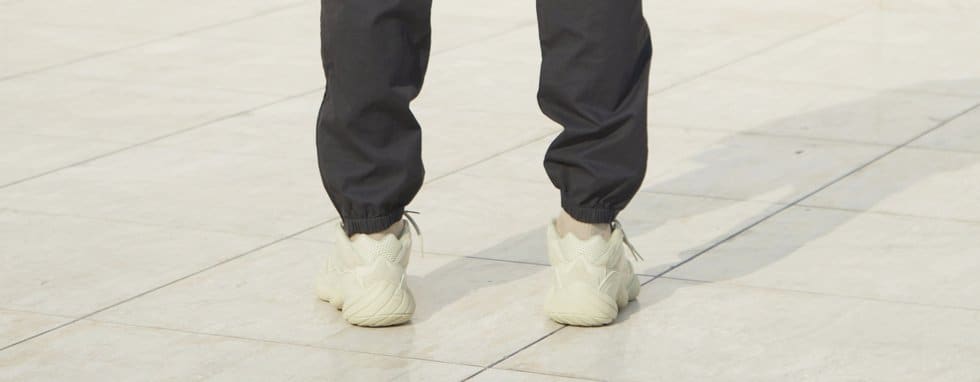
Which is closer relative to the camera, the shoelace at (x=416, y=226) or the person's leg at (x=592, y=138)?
the person's leg at (x=592, y=138)

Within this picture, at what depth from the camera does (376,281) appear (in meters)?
3.58

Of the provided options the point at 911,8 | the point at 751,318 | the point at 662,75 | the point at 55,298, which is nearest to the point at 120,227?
the point at 55,298

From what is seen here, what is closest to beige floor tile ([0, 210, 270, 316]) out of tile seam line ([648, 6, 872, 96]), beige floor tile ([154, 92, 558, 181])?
beige floor tile ([154, 92, 558, 181])

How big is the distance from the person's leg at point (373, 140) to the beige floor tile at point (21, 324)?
58 cm

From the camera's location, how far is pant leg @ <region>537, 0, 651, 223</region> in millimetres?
3428

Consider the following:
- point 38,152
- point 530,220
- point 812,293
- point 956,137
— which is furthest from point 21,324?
point 956,137

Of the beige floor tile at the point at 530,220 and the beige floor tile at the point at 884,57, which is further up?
the beige floor tile at the point at 530,220

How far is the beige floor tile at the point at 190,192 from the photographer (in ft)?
14.7

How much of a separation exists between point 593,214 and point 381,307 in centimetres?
44

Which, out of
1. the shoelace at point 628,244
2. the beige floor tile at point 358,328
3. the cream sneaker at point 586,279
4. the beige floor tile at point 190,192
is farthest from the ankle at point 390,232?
the beige floor tile at point 190,192

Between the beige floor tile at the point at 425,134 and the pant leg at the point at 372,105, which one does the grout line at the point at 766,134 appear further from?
the pant leg at the point at 372,105

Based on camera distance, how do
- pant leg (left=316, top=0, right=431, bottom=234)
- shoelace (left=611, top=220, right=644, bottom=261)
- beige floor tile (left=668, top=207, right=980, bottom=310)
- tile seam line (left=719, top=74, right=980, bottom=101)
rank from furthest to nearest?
tile seam line (left=719, top=74, right=980, bottom=101)
beige floor tile (left=668, top=207, right=980, bottom=310)
shoelace (left=611, top=220, right=644, bottom=261)
pant leg (left=316, top=0, right=431, bottom=234)

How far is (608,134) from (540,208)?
106 cm

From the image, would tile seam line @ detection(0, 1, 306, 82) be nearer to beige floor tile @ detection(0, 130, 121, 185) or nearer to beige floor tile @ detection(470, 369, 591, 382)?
beige floor tile @ detection(0, 130, 121, 185)
